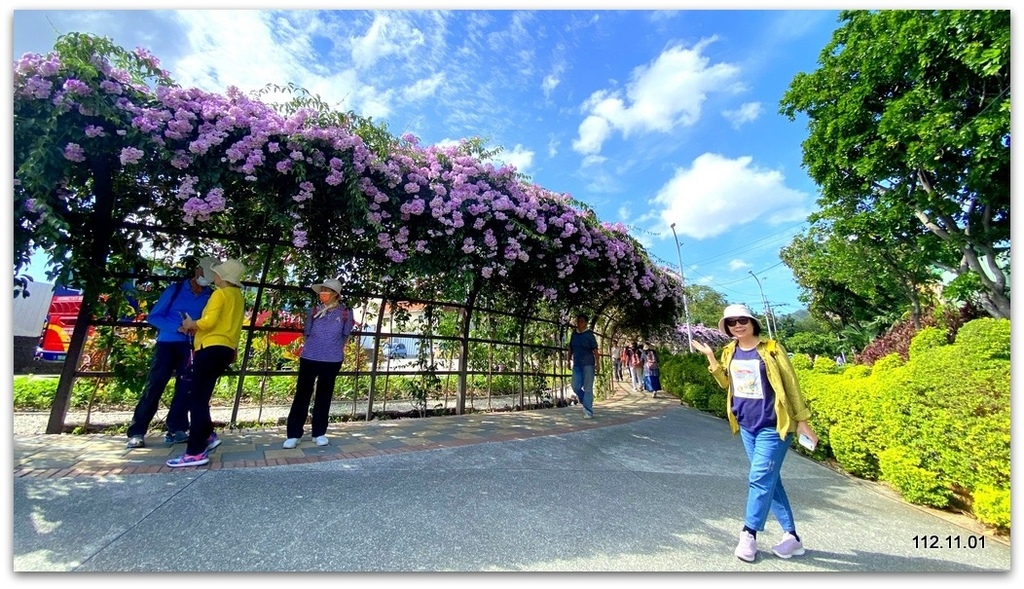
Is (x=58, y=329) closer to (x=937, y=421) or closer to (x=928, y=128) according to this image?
(x=937, y=421)

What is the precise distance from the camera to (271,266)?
4703 mm

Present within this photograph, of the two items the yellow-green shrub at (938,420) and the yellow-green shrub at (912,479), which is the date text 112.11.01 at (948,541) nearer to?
the yellow-green shrub at (938,420)

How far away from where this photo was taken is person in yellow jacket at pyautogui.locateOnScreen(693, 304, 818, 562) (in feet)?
7.57

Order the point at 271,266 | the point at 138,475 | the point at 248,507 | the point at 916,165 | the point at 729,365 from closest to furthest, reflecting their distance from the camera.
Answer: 1. the point at 248,507
2. the point at 729,365
3. the point at 138,475
4. the point at 271,266
5. the point at 916,165

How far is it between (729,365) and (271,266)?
4347 millimetres

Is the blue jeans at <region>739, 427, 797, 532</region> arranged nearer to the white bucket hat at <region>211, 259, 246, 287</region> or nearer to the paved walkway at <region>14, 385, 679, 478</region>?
the paved walkway at <region>14, 385, 679, 478</region>

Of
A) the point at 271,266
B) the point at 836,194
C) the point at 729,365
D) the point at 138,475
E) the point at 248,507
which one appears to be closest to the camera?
the point at 248,507

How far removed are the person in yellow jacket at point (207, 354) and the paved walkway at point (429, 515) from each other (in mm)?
185

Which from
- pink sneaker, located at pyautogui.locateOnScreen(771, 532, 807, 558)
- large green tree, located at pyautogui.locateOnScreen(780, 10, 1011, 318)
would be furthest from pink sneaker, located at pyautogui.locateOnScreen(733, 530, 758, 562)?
large green tree, located at pyautogui.locateOnScreen(780, 10, 1011, 318)

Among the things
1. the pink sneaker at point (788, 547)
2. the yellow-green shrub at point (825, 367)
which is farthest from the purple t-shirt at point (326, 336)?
the yellow-green shrub at point (825, 367)

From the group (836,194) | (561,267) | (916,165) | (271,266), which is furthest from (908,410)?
(836,194)

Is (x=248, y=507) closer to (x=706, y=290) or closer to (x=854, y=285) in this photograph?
(x=854, y=285)

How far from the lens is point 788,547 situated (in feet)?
7.62

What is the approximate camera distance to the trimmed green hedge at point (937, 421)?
2.76 meters
